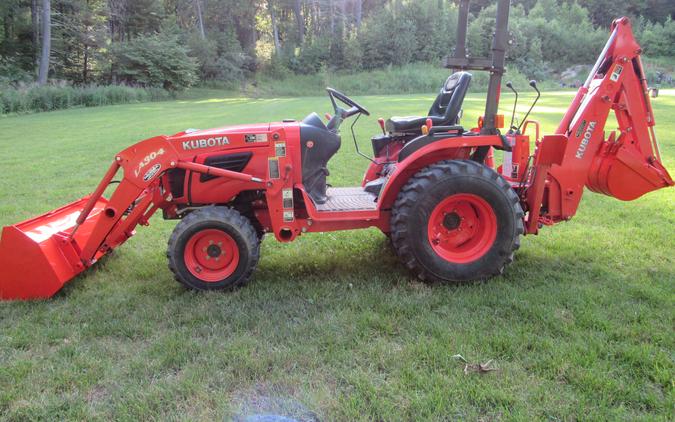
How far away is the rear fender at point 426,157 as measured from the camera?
12.5 feet

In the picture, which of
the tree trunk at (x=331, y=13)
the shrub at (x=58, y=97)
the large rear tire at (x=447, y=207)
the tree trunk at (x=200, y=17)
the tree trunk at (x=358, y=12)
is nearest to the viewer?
the large rear tire at (x=447, y=207)

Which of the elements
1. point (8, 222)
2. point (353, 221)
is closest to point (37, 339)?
point (353, 221)

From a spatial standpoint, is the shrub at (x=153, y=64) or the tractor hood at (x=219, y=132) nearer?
the tractor hood at (x=219, y=132)

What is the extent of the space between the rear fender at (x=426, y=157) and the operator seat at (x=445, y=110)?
0.59 metres

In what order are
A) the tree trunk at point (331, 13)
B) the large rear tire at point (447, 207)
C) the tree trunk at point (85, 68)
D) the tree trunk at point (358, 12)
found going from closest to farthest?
the large rear tire at point (447, 207) → the tree trunk at point (85, 68) → the tree trunk at point (358, 12) → the tree trunk at point (331, 13)

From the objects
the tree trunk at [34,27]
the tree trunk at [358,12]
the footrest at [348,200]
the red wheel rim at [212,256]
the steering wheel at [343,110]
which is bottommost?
the red wheel rim at [212,256]

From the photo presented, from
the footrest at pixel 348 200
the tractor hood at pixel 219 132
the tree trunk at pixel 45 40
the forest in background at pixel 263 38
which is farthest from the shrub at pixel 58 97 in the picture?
the footrest at pixel 348 200

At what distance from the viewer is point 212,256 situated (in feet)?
12.4

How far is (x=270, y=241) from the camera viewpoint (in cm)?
506

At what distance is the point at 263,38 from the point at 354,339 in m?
57.7

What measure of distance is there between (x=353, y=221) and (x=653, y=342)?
7.02ft

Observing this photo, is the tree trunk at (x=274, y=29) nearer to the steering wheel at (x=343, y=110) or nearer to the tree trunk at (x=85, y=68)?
the tree trunk at (x=85, y=68)

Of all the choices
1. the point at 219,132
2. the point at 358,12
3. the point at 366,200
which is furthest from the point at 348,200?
the point at 358,12

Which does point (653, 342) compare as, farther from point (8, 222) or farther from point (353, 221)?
point (8, 222)
